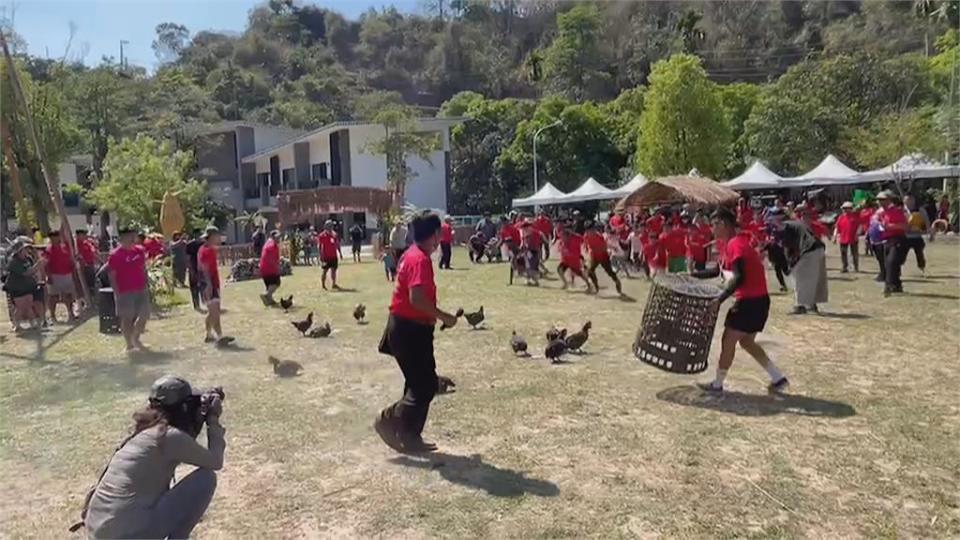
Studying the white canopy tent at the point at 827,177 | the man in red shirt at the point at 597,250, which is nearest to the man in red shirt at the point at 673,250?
the man in red shirt at the point at 597,250

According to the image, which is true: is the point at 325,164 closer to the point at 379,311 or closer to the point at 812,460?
the point at 379,311

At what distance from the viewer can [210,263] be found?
11.6 metres

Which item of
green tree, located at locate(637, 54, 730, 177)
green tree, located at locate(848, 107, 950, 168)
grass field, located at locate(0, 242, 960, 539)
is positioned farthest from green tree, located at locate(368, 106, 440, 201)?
grass field, located at locate(0, 242, 960, 539)

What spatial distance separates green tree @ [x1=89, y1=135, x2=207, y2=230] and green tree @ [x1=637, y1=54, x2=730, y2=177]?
20.5 meters

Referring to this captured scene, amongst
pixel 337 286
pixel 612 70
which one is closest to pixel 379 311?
pixel 337 286

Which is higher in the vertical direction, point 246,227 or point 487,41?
point 487,41

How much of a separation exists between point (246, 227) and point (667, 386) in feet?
141

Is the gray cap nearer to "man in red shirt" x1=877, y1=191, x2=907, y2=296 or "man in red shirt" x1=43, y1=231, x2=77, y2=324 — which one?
"man in red shirt" x1=43, y1=231, x2=77, y2=324

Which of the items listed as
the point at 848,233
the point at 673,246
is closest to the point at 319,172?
the point at 848,233

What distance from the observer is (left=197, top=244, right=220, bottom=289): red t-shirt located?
1152 cm

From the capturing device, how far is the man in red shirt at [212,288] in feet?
36.4

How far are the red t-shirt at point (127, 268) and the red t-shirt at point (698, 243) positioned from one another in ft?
29.9

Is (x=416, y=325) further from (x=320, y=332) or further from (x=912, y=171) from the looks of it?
(x=912, y=171)

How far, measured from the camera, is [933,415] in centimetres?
638
